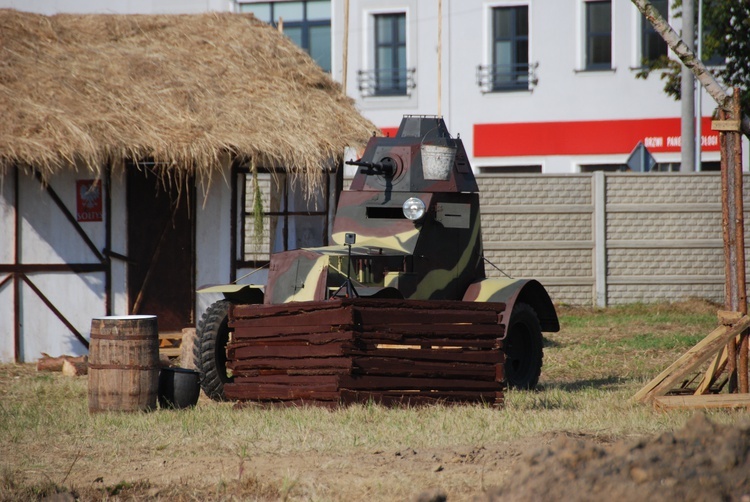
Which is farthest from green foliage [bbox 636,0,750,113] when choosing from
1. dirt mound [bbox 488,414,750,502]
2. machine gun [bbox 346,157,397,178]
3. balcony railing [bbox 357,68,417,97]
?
dirt mound [bbox 488,414,750,502]

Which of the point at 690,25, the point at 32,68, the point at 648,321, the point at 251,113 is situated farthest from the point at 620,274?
the point at 32,68

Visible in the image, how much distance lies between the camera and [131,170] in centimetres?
1388

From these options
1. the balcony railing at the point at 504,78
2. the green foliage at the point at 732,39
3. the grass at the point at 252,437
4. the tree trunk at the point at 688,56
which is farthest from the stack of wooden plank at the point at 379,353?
the balcony railing at the point at 504,78

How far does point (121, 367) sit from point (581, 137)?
65.5ft

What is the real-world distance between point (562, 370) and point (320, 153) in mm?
4045

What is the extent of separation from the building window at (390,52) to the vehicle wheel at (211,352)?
19528 millimetres

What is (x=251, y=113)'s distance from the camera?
13.9m

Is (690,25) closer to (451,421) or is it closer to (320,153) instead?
(320,153)

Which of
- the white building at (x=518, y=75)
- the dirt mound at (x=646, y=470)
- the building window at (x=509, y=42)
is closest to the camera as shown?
the dirt mound at (x=646, y=470)

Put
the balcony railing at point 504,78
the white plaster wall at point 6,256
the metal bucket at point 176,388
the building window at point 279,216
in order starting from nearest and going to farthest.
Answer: the metal bucket at point 176,388 → the white plaster wall at point 6,256 → the building window at point 279,216 → the balcony railing at point 504,78

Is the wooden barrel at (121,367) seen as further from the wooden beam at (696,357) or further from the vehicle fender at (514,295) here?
the wooden beam at (696,357)

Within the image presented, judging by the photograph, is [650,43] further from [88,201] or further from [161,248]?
[88,201]

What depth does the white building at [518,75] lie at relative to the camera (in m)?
26.9

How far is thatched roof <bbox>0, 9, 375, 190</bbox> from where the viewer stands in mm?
12789
